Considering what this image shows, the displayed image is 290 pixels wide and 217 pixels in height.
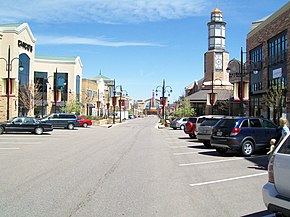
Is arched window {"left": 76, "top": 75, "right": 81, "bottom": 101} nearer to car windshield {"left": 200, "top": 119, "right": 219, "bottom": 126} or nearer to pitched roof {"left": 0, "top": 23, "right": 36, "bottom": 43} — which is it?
pitched roof {"left": 0, "top": 23, "right": 36, "bottom": 43}

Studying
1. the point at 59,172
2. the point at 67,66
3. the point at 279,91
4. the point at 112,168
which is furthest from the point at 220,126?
the point at 67,66

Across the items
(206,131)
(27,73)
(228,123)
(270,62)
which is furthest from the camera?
(27,73)

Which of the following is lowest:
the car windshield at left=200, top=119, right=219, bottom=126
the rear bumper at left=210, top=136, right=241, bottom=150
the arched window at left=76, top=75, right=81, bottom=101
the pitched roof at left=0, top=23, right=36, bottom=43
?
the rear bumper at left=210, top=136, right=241, bottom=150

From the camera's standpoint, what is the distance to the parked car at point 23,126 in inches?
1053

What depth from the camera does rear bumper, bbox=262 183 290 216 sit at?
Result: 15.6ft

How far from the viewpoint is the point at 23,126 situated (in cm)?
2714

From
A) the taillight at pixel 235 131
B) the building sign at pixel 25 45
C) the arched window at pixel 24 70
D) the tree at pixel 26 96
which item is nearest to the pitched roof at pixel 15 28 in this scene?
the building sign at pixel 25 45

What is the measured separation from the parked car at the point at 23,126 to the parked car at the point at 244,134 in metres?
16.3

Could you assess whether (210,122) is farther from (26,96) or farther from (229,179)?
(26,96)

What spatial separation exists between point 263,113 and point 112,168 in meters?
28.7

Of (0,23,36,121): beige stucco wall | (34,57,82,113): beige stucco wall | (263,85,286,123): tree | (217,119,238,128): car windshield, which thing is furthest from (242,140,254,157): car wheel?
(34,57,82,113): beige stucco wall

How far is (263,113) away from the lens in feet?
121

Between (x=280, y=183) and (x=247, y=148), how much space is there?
10.1 meters

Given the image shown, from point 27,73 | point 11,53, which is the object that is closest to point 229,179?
point 11,53
